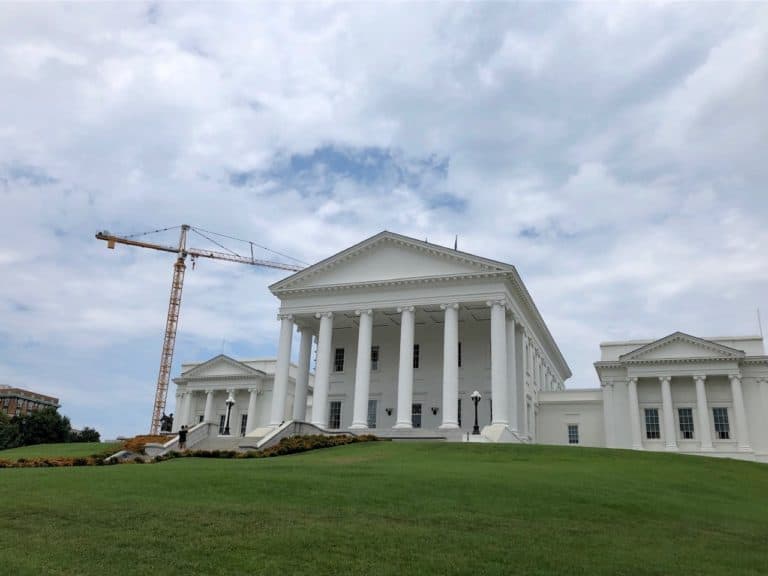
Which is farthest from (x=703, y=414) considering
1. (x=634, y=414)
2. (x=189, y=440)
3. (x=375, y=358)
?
(x=189, y=440)

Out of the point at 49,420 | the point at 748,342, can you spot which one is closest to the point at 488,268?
the point at 748,342

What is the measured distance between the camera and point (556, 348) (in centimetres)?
6794

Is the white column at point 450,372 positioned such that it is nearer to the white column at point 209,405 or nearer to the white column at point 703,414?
the white column at point 703,414

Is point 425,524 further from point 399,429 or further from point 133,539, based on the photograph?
point 399,429

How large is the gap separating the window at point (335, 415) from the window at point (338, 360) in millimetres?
2696

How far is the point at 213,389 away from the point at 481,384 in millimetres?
30760

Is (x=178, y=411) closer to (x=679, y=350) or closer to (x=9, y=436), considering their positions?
(x=9, y=436)

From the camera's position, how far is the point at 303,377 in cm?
5019

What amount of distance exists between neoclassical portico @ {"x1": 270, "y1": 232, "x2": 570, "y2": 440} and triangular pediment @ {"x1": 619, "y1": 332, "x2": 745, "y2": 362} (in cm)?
818

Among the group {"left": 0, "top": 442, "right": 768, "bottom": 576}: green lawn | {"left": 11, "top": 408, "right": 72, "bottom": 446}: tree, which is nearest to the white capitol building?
{"left": 0, "top": 442, "right": 768, "bottom": 576}: green lawn

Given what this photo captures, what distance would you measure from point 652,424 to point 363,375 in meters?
23.7

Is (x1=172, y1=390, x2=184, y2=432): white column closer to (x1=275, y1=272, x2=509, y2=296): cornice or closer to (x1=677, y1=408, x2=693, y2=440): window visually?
(x1=275, y1=272, x2=509, y2=296): cornice

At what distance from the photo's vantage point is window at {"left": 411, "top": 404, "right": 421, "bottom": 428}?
5004 centimetres

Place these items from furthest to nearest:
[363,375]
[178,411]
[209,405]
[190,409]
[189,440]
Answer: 1. [178,411]
2. [190,409]
3. [209,405]
4. [363,375]
5. [189,440]
